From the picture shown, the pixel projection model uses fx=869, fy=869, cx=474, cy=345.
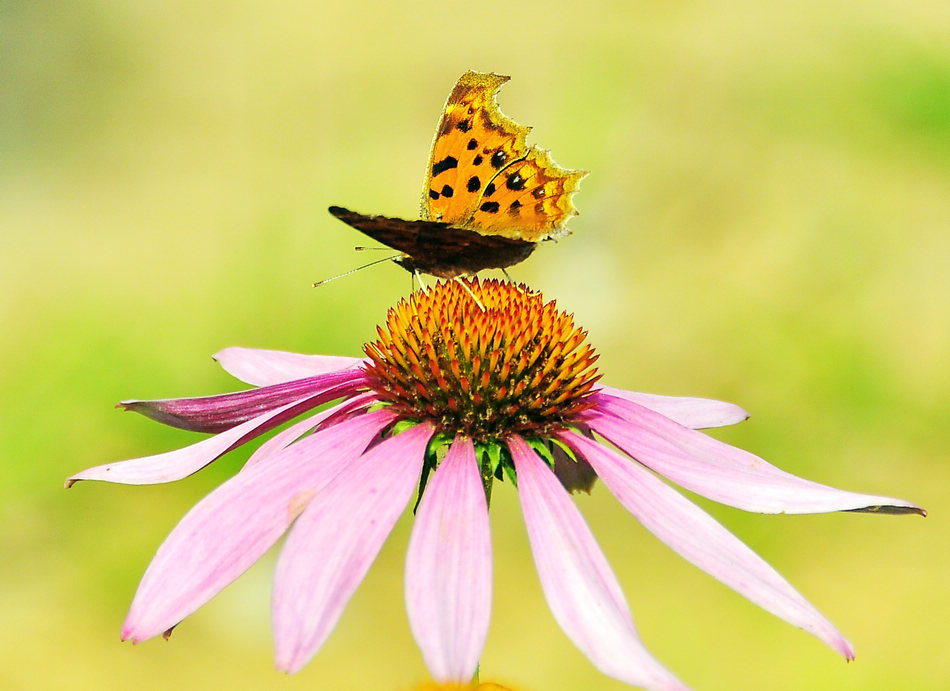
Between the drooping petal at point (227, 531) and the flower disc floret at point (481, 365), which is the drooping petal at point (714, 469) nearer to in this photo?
the flower disc floret at point (481, 365)

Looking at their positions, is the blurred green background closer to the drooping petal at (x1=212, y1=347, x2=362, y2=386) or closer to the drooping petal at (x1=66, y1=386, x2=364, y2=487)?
the drooping petal at (x1=212, y1=347, x2=362, y2=386)

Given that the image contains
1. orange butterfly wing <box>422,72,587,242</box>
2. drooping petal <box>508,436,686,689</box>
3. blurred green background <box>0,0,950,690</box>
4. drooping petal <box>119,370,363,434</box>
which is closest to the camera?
drooping petal <box>508,436,686,689</box>

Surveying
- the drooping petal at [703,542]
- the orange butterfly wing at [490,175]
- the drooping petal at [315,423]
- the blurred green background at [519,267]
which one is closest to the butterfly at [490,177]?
the orange butterfly wing at [490,175]

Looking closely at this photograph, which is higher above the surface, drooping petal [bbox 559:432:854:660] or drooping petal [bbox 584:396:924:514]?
drooping petal [bbox 584:396:924:514]

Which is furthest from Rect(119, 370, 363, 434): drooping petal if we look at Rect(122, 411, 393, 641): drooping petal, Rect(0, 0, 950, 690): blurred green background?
Rect(0, 0, 950, 690): blurred green background

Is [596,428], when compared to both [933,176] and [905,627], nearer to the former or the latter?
[905,627]

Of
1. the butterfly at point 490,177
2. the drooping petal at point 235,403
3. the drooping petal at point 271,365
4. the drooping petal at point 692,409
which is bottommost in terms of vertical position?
the drooping petal at point 235,403
